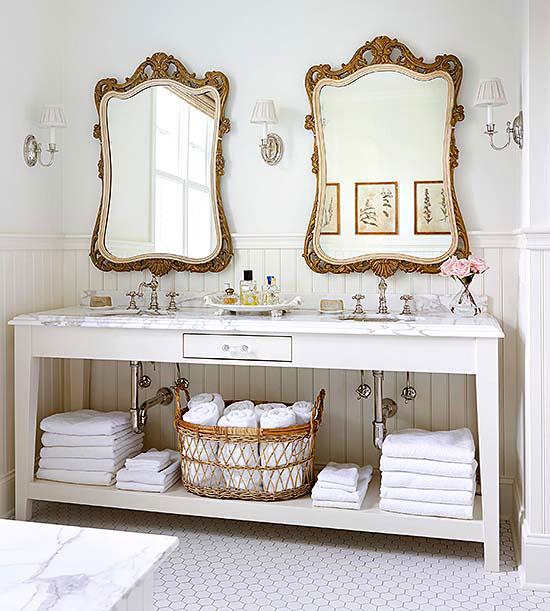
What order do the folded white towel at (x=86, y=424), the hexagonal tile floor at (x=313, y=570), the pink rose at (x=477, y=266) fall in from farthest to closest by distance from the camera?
the folded white towel at (x=86, y=424) → the pink rose at (x=477, y=266) → the hexagonal tile floor at (x=313, y=570)

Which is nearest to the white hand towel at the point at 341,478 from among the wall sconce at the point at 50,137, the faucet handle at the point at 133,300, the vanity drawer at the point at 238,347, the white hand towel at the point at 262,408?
the white hand towel at the point at 262,408

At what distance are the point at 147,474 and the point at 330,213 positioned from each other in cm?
131

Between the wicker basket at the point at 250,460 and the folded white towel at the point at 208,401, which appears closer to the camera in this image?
the wicker basket at the point at 250,460

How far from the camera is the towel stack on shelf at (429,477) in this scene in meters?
2.67

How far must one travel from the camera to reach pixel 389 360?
8.87 feet

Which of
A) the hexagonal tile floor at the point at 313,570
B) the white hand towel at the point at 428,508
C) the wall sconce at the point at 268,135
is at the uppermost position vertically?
the wall sconce at the point at 268,135

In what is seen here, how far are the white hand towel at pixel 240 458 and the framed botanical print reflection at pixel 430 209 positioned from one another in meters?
1.07

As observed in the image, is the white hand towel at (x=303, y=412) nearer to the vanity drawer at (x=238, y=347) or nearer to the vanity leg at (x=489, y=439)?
the vanity drawer at (x=238, y=347)

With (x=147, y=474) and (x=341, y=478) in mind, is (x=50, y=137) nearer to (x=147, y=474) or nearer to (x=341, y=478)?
(x=147, y=474)

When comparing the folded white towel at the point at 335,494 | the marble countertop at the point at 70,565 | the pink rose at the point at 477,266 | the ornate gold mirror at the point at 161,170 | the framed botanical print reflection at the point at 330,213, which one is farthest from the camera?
the ornate gold mirror at the point at 161,170

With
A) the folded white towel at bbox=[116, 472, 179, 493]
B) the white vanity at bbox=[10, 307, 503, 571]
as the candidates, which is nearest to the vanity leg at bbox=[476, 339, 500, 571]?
the white vanity at bbox=[10, 307, 503, 571]

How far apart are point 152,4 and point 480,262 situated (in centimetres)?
187

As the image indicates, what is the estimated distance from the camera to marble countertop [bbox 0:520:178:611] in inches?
38.2

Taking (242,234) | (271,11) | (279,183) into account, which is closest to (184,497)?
(242,234)
